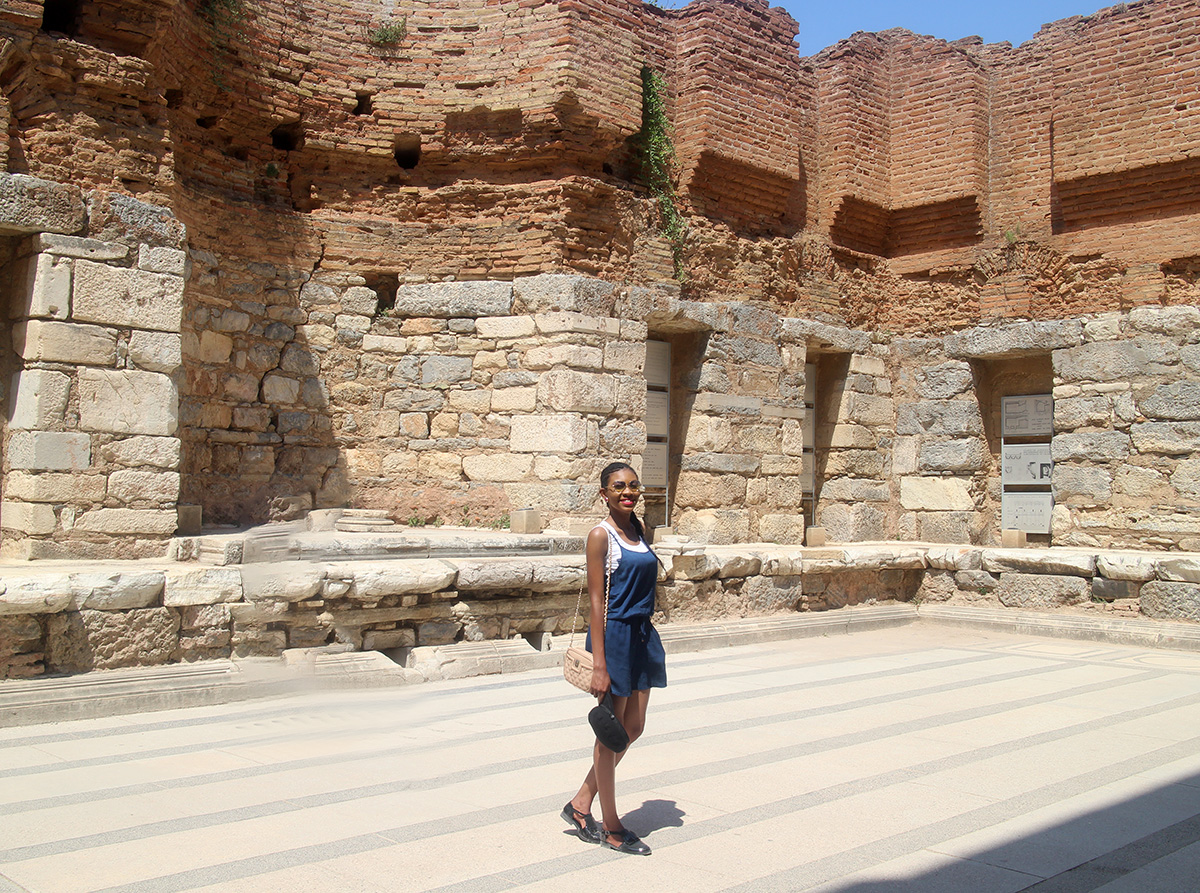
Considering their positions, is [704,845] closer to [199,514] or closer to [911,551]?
[199,514]

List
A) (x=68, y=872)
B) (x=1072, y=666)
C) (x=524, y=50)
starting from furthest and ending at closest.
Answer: (x=524, y=50), (x=1072, y=666), (x=68, y=872)

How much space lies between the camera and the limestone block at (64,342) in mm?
6699

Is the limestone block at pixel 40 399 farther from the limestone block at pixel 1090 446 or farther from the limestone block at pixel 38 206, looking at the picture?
the limestone block at pixel 1090 446

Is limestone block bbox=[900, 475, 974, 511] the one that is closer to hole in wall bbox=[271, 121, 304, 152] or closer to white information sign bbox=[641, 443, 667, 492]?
white information sign bbox=[641, 443, 667, 492]

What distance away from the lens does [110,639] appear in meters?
5.69

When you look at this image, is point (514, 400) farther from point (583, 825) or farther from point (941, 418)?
point (583, 825)

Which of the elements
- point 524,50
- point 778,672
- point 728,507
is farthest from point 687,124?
point 778,672

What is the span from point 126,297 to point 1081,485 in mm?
10233

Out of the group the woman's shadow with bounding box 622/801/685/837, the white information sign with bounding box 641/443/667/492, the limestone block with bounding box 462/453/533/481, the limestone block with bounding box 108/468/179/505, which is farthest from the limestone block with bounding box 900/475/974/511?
the woman's shadow with bounding box 622/801/685/837

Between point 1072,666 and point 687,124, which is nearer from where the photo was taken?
point 1072,666

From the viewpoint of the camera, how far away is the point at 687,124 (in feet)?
37.0

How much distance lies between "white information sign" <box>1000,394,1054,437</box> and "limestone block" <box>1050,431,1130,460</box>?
20.4 inches

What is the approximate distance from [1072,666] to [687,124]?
23.3 ft

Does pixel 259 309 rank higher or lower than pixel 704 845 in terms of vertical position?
higher
